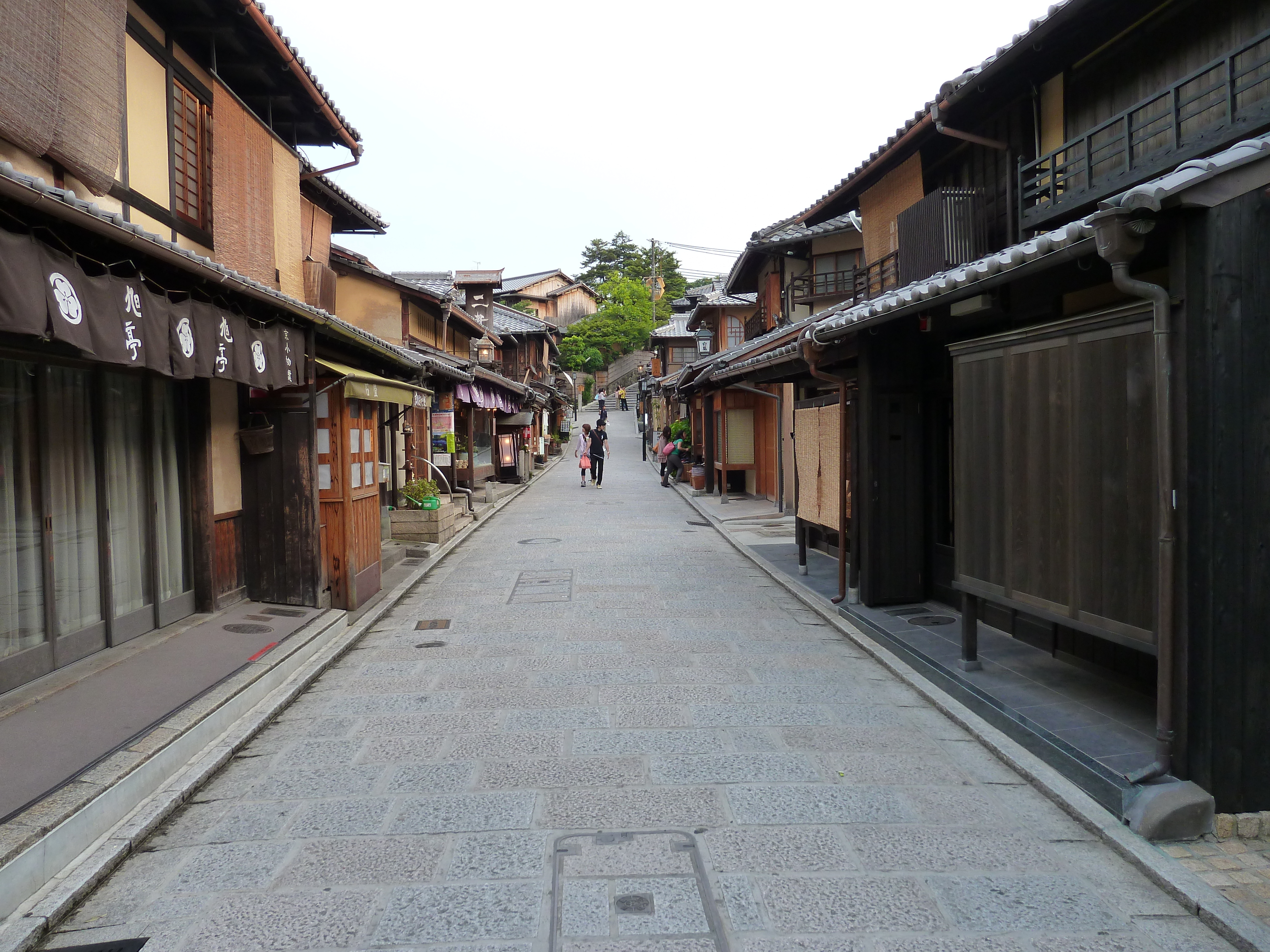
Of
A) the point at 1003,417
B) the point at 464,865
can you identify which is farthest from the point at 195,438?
the point at 1003,417

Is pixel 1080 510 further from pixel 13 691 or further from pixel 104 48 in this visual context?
pixel 104 48

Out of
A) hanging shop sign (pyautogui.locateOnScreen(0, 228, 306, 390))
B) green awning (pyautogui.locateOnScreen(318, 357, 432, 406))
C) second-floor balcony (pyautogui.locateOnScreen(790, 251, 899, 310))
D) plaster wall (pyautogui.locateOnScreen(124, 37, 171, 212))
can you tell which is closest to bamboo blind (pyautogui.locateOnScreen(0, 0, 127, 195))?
plaster wall (pyautogui.locateOnScreen(124, 37, 171, 212))

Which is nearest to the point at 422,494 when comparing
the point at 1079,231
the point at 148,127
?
the point at 148,127

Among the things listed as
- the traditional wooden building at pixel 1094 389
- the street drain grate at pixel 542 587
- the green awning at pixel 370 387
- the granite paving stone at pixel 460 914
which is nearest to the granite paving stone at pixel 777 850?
the granite paving stone at pixel 460 914

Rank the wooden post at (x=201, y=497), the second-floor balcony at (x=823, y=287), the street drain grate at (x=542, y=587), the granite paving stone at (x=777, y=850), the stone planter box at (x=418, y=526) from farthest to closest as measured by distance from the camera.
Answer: the second-floor balcony at (x=823, y=287), the stone planter box at (x=418, y=526), the street drain grate at (x=542, y=587), the wooden post at (x=201, y=497), the granite paving stone at (x=777, y=850)

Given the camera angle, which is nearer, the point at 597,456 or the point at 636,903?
the point at 636,903

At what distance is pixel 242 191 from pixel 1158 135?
39.8 ft

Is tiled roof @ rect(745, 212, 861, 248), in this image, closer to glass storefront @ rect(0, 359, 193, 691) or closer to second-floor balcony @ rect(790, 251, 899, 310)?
second-floor balcony @ rect(790, 251, 899, 310)

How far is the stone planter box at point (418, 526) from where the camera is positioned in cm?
1659

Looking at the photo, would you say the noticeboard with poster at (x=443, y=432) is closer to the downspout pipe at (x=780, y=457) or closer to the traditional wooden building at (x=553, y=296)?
the downspout pipe at (x=780, y=457)

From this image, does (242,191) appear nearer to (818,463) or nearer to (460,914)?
(818,463)

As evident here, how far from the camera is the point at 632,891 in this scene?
13.9 feet

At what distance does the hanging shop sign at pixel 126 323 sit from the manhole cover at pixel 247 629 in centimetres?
274

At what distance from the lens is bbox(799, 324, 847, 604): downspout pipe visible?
10305 millimetres
